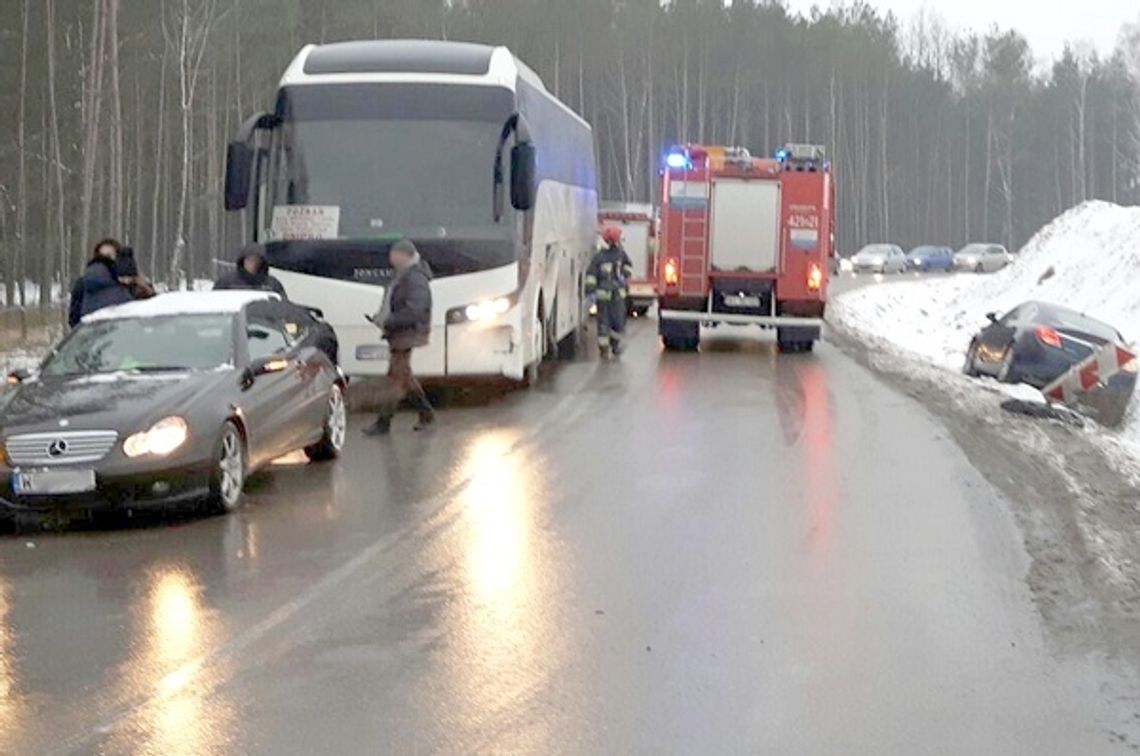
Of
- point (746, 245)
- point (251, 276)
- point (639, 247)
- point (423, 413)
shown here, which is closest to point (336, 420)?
point (423, 413)

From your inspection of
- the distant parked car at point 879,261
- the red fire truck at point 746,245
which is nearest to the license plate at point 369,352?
the red fire truck at point 746,245

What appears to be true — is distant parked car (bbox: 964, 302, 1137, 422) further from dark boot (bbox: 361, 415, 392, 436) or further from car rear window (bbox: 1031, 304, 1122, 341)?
dark boot (bbox: 361, 415, 392, 436)

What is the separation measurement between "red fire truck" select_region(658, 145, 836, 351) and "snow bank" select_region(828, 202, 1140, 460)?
5.52 metres

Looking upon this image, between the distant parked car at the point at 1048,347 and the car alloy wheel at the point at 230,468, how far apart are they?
1344 cm

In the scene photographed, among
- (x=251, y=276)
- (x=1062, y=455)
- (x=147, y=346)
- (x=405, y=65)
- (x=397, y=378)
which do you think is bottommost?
(x=1062, y=455)

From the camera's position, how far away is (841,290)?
175ft

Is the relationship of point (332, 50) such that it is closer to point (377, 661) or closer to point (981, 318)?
point (377, 661)

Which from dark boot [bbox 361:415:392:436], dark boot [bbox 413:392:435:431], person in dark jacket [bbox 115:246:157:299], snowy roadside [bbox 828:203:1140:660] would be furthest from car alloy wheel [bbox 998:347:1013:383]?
person in dark jacket [bbox 115:246:157:299]

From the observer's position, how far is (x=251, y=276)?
1609 centimetres

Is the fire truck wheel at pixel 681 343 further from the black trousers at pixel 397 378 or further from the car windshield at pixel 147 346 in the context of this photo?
the car windshield at pixel 147 346

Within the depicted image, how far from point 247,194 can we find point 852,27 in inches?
3654

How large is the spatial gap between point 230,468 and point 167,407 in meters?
0.71

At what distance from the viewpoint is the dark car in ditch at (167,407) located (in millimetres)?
10422

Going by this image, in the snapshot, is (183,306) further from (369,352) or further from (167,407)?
(369,352)
